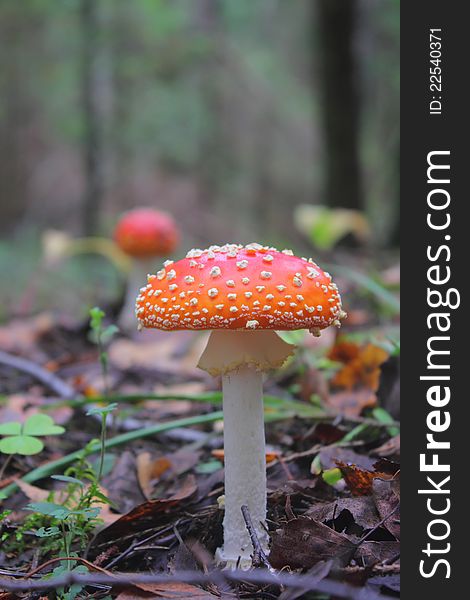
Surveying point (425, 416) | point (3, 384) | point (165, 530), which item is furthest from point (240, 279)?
point (3, 384)

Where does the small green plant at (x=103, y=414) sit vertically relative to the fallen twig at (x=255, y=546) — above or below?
above

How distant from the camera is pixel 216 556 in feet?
8.06

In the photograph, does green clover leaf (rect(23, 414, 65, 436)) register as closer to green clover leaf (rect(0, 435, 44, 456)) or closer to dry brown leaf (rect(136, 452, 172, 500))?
green clover leaf (rect(0, 435, 44, 456))

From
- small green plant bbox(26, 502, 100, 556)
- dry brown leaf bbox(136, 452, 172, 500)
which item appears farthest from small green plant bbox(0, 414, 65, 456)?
dry brown leaf bbox(136, 452, 172, 500)

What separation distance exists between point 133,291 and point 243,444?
4.84 m

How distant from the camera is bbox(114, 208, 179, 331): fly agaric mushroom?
23.8ft

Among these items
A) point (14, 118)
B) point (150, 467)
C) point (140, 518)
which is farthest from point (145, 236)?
point (14, 118)

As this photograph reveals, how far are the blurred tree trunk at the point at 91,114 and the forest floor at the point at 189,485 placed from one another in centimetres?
Result: 644

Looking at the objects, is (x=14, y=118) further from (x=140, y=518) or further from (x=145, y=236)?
(x=140, y=518)

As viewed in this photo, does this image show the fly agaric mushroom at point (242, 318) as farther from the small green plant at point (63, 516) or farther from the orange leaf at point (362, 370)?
the orange leaf at point (362, 370)

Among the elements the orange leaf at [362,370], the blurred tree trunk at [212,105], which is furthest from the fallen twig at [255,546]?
the blurred tree trunk at [212,105]

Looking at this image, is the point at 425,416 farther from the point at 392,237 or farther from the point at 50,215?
the point at 50,215

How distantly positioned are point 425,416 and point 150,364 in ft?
11.4

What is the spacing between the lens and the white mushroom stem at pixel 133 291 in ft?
22.4
